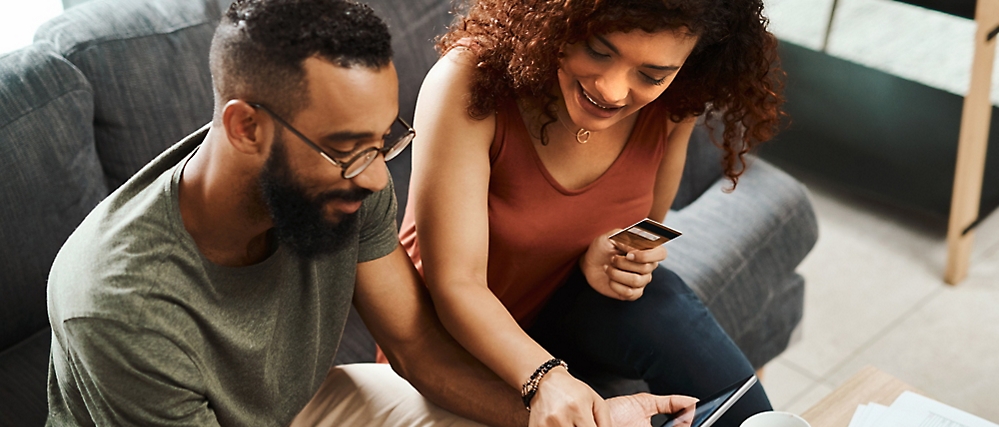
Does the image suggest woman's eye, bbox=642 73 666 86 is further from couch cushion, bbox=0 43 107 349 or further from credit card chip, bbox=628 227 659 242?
couch cushion, bbox=0 43 107 349

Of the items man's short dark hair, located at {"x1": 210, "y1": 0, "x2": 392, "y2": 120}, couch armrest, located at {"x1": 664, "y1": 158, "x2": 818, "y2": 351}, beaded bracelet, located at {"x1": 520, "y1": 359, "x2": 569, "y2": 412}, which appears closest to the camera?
man's short dark hair, located at {"x1": 210, "y1": 0, "x2": 392, "y2": 120}

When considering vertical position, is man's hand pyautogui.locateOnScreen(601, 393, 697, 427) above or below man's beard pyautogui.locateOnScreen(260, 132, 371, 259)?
below

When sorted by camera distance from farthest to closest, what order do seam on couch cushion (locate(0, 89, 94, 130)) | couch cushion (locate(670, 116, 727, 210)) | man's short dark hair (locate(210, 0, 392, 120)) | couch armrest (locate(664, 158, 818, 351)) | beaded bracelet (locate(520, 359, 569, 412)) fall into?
couch cushion (locate(670, 116, 727, 210)), couch armrest (locate(664, 158, 818, 351)), seam on couch cushion (locate(0, 89, 94, 130)), beaded bracelet (locate(520, 359, 569, 412)), man's short dark hair (locate(210, 0, 392, 120))

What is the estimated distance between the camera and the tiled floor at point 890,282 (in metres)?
2.16

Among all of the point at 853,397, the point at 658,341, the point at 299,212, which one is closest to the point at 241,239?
the point at 299,212

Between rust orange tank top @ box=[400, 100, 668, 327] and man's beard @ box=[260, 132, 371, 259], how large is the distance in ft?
0.98

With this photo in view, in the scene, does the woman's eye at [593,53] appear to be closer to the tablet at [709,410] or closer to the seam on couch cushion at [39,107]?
the tablet at [709,410]

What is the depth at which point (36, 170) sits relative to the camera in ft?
4.43

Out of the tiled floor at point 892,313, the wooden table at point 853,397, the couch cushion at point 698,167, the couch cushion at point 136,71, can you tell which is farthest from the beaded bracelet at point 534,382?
the tiled floor at point 892,313

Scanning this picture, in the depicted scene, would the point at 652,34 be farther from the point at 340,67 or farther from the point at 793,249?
the point at 793,249

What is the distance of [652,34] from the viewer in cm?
116

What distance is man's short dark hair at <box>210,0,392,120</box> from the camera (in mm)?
905

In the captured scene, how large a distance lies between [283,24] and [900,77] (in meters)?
2.09

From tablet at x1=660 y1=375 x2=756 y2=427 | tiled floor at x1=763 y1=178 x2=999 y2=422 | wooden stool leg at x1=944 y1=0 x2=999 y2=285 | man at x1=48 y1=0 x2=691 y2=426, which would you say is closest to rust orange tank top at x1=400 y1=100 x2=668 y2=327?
man at x1=48 y1=0 x2=691 y2=426
